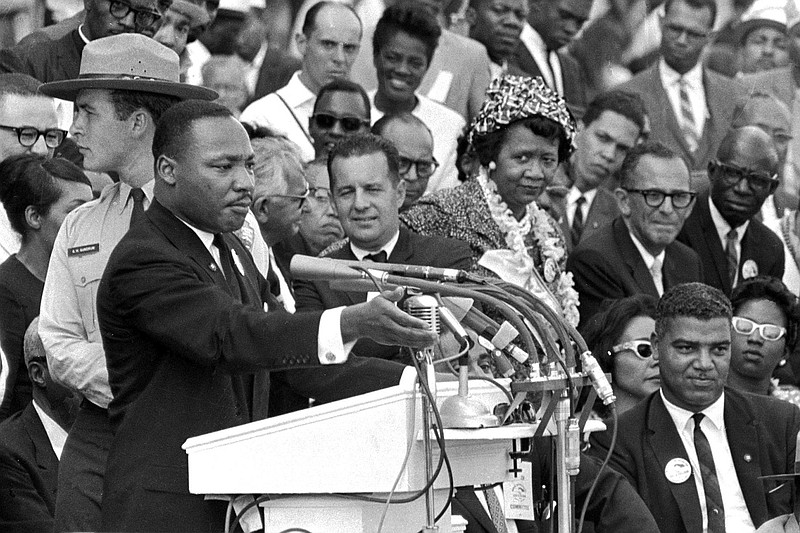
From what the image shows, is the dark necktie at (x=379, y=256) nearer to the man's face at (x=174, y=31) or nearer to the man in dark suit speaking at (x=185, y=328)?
the man in dark suit speaking at (x=185, y=328)

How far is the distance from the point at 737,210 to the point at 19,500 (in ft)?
15.0

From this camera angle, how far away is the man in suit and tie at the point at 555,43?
9.88 m

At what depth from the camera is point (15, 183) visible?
239 inches

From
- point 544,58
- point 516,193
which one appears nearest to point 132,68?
point 516,193

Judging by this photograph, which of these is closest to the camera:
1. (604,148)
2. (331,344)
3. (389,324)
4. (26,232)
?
(389,324)

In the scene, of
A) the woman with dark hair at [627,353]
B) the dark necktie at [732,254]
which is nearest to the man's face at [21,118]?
the woman with dark hair at [627,353]

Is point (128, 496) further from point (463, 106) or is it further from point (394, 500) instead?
point (463, 106)

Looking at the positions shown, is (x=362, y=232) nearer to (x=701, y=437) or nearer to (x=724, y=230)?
(x=701, y=437)

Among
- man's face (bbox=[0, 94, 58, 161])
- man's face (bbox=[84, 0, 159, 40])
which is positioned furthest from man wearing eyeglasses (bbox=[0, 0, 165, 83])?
man's face (bbox=[0, 94, 58, 161])

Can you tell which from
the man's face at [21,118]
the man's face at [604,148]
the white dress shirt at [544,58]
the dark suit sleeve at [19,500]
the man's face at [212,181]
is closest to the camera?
the man's face at [212,181]

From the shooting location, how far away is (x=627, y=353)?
664 cm

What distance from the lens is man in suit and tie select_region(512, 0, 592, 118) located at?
32.4 ft

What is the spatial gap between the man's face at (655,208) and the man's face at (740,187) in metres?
0.62

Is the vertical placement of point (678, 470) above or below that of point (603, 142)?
below
